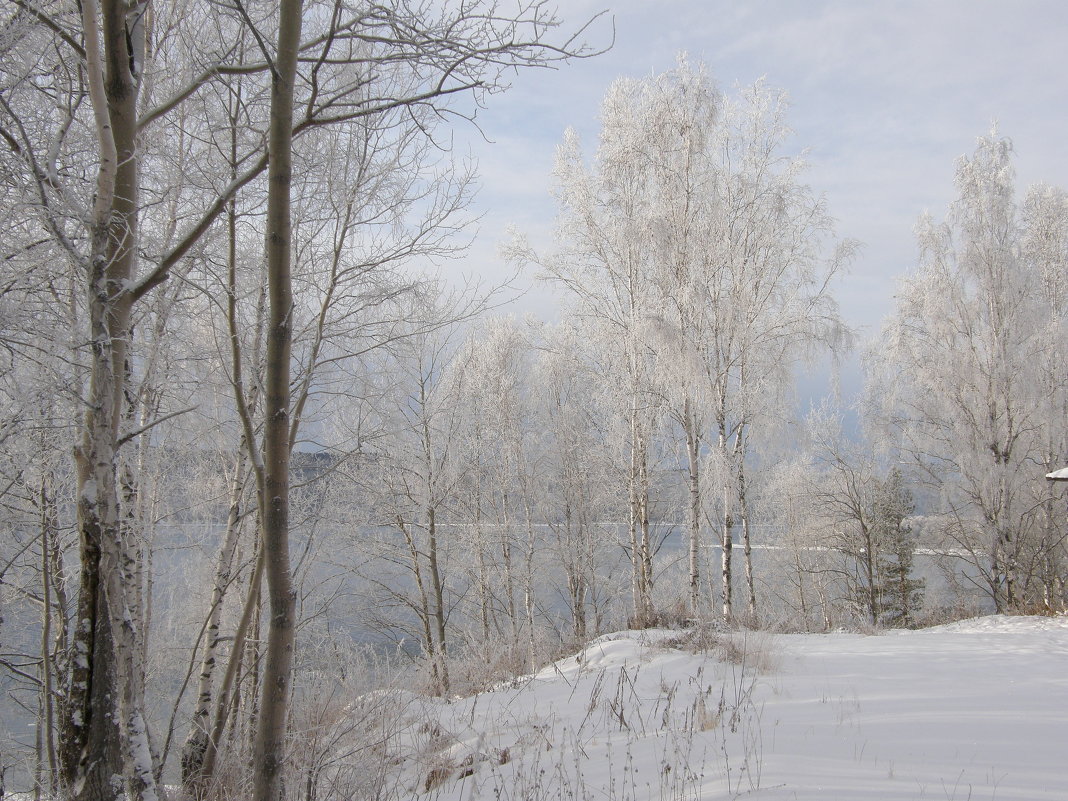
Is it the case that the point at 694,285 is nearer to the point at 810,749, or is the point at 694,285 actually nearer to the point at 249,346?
the point at 249,346

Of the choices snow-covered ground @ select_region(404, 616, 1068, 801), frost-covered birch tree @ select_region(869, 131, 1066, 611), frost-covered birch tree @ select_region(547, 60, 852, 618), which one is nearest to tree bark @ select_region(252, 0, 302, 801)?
snow-covered ground @ select_region(404, 616, 1068, 801)

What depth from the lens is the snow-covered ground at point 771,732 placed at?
2779 millimetres

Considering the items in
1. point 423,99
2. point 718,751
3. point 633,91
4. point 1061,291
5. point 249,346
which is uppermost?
point 633,91

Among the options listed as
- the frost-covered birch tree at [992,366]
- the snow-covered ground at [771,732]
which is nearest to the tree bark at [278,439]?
the snow-covered ground at [771,732]

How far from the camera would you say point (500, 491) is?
631 inches

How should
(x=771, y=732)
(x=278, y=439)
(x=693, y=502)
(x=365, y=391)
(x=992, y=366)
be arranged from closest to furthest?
1. (x=278, y=439)
2. (x=771, y=732)
3. (x=365, y=391)
4. (x=693, y=502)
5. (x=992, y=366)

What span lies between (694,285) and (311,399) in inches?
261

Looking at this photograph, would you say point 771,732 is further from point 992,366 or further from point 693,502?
point 992,366

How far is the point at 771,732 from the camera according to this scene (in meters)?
3.55

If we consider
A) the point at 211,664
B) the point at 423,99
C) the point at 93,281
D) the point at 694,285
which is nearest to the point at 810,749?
the point at 423,99

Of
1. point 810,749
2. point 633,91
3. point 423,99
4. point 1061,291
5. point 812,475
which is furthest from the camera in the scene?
point 812,475

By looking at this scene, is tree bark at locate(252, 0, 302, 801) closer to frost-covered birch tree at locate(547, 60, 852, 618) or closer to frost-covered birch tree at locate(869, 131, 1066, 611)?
frost-covered birch tree at locate(547, 60, 852, 618)

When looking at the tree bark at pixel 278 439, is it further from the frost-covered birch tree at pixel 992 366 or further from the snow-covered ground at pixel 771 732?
the frost-covered birch tree at pixel 992 366

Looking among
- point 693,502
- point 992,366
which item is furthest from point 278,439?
point 992,366
